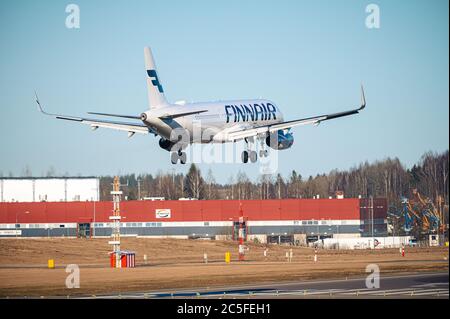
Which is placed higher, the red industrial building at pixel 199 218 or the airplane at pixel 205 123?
the airplane at pixel 205 123

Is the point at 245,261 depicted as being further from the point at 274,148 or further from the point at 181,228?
the point at 181,228

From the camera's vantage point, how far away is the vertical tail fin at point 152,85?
84062mm

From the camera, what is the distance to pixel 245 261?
100 metres

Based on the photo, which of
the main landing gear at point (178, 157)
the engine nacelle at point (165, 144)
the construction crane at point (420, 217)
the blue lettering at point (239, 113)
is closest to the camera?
the main landing gear at point (178, 157)

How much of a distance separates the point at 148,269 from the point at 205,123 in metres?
15.2

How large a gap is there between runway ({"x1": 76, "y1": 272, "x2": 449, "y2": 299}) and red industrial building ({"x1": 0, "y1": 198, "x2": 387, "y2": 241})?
95.1 meters

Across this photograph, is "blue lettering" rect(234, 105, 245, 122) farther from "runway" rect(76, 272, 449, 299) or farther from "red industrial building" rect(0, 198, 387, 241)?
"red industrial building" rect(0, 198, 387, 241)

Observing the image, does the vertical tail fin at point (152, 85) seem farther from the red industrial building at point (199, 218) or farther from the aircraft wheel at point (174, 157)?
the red industrial building at point (199, 218)

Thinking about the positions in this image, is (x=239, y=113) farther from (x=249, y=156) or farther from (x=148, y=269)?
(x=148, y=269)

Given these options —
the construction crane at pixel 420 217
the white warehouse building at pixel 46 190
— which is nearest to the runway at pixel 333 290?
the construction crane at pixel 420 217

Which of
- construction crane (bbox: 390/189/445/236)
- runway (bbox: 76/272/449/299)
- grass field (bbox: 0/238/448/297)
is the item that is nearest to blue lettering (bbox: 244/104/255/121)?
grass field (bbox: 0/238/448/297)

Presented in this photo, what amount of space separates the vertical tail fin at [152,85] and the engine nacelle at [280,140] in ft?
44.2

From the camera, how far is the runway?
5506cm
